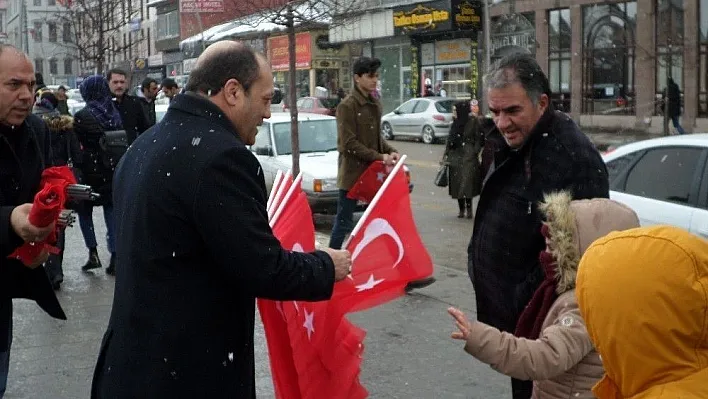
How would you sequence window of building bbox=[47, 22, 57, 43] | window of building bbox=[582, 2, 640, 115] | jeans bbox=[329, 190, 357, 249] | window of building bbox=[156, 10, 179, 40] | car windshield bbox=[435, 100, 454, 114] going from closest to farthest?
jeans bbox=[329, 190, 357, 249] < car windshield bbox=[435, 100, 454, 114] < window of building bbox=[582, 2, 640, 115] < window of building bbox=[47, 22, 57, 43] < window of building bbox=[156, 10, 179, 40]

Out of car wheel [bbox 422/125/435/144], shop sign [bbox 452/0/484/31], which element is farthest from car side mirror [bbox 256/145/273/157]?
shop sign [bbox 452/0/484/31]

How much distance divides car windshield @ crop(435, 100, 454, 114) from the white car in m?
22.8

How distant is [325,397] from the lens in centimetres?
365

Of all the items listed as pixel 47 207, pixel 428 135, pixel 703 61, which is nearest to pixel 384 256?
pixel 47 207

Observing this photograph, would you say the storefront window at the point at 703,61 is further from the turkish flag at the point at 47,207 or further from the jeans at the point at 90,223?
the turkish flag at the point at 47,207

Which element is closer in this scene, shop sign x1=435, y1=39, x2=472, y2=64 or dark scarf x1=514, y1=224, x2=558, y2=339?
dark scarf x1=514, y1=224, x2=558, y2=339

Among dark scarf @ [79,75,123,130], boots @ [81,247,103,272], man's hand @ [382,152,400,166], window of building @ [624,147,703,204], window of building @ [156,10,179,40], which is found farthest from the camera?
window of building @ [156,10,179,40]

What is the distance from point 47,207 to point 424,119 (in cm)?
2747

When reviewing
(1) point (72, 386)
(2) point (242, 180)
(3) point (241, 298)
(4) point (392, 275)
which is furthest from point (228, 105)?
(1) point (72, 386)

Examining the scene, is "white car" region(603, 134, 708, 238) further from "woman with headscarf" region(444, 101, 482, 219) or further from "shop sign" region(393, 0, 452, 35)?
"shop sign" region(393, 0, 452, 35)

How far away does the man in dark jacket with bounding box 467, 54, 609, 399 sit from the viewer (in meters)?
3.78

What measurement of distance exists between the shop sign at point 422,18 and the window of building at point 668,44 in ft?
36.1

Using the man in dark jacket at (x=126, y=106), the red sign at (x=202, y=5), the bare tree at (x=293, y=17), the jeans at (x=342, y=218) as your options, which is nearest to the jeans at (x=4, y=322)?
the jeans at (x=342, y=218)

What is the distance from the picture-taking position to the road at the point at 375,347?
19.4 ft
